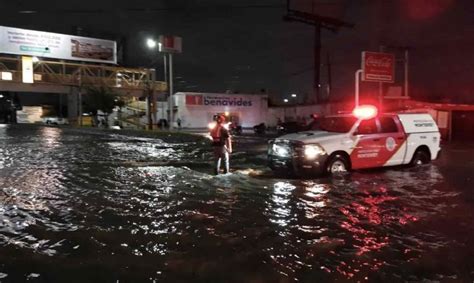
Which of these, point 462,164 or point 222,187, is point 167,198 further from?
point 462,164

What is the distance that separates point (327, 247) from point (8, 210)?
5.19m

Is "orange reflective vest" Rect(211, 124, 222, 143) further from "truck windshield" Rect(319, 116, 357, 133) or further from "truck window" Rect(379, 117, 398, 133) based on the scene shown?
"truck window" Rect(379, 117, 398, 133)

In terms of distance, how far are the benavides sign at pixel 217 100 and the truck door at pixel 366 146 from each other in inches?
1862

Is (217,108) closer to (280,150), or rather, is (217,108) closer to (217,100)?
(217,100)

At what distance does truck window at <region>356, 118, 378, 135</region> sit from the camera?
1311 centimetres

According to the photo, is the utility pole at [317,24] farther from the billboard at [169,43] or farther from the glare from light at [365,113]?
the glare from light at [365,113]

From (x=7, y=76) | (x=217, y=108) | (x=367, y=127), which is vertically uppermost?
(x=7, y=76)

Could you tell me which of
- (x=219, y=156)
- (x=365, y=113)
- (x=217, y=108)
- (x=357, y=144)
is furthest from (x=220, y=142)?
(x=217, y=108)

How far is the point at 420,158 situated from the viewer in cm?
1492

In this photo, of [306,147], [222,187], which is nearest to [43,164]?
[222,187]

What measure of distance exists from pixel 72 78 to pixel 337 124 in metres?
41.9

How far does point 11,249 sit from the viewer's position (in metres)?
5.86

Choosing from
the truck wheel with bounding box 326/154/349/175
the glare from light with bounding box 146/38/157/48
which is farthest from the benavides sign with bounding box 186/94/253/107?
the truck wheel with bounding box 326/154/349/175

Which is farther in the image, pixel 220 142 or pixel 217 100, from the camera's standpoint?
pixel 217 100
